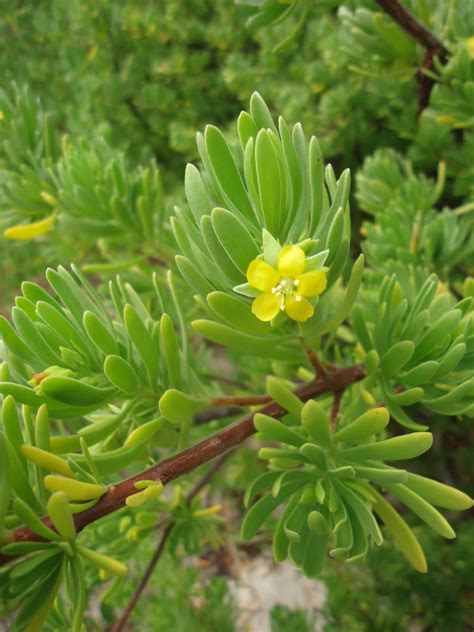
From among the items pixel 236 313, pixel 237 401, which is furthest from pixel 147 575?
pixel 236 313

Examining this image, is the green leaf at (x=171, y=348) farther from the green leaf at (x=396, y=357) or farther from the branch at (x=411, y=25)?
the branch at (x=411, y=25)

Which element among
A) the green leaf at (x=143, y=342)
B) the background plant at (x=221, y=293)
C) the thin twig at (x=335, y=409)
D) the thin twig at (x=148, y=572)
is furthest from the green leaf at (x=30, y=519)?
the thin twig at (x=148, y=572)

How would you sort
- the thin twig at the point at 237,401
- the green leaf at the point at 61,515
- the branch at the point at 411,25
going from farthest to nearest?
the branch at the point at 411,25 < the thin twig at the point at 237,401 < the green leaf at the point at 61,515

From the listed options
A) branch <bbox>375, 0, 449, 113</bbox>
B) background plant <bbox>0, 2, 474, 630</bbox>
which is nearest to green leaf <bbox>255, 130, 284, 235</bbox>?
background plant <bbox>0, 2, 474, 630</bbox>

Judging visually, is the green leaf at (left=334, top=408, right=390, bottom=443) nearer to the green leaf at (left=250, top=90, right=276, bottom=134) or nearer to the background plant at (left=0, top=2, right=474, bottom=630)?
the background plant at (left=0, top=2, right=474, bottom=630)

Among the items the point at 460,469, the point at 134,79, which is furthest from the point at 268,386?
the point at 134,79

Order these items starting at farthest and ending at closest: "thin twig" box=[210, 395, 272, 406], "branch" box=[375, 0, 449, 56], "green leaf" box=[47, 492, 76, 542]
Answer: "branch" box=[375, 0, 449, 56], "thin twig" box=[210, 395, 272, 406], "green leaf" box=[47, 492, 76, 542]
